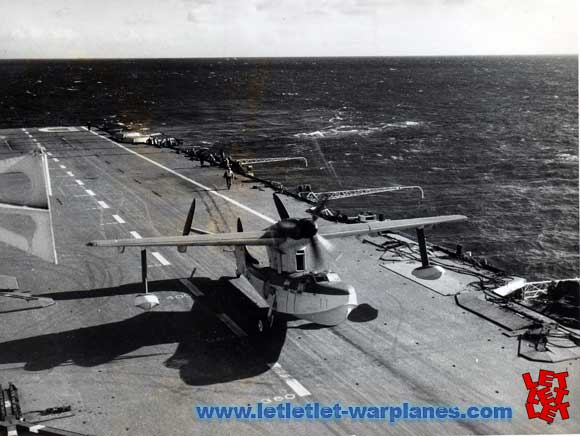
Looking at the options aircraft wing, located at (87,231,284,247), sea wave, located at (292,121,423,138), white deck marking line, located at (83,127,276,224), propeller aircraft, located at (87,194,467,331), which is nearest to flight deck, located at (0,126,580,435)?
propeller aircraft, located at (87,194,467,331)

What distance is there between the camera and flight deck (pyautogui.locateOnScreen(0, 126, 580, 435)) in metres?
20.6

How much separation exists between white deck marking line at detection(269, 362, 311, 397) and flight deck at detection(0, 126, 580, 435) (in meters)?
0.08

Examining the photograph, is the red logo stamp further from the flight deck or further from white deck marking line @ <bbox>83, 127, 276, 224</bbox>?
white deck marking line @ <bbox>83, 127, 276, 224</bbox>

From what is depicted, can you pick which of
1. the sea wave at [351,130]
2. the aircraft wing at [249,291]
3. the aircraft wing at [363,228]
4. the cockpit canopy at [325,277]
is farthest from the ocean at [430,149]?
the cockpit canopy at [325,277]

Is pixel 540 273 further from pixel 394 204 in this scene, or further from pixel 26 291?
pixel 26 291

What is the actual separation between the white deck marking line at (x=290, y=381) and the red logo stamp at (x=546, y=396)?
8.52 m

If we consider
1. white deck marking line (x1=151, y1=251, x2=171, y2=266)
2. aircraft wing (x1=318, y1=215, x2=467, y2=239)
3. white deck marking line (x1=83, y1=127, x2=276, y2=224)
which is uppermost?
aircraft wing (x1=318, y1=215, x2=467, y2=239)

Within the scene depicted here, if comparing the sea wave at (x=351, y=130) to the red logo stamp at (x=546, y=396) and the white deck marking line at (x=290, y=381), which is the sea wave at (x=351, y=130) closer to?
the white deck marking line at (x=290, y=381)

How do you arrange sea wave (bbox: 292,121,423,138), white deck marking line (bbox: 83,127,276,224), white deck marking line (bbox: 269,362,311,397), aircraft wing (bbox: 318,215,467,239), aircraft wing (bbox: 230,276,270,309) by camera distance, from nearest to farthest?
1. white deck marking line (bbox: 269,362,311,397)
2. aircraft wing (bbox: 318,215,467,239)
3. aircraft wing (bbox: 230,276,270,309)
4. white deck marking line (bbox: 83,127,276,224)
5. sea wave (bbox: 292,121,423,138)

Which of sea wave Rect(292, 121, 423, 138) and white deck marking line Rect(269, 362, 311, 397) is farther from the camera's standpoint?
sea wave Rect(292, 121, 423, 138)

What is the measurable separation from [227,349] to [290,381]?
3929 mm

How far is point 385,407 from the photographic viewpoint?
20766 mm

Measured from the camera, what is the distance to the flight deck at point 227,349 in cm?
2058

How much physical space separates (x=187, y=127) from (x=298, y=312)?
380 feet
